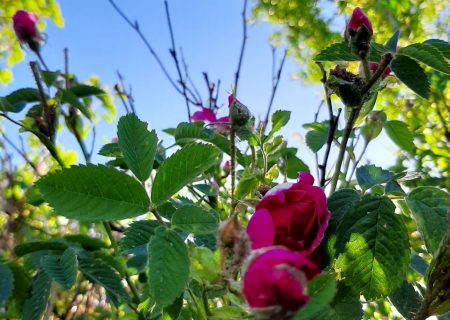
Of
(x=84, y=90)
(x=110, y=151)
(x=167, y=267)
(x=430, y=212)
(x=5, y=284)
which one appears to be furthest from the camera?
(x=84, y=90)

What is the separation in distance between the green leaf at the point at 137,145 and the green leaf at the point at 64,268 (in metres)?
0.27

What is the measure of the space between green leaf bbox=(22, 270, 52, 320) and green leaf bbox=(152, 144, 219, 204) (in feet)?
1.44

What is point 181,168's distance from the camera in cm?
48

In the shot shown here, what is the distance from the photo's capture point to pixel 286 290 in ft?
0.94

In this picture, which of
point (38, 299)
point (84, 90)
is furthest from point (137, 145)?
point (84, 90)

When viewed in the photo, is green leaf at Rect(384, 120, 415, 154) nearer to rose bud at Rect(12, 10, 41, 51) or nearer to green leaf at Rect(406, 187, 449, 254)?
green leaf at Rect(406, 187, 449, 254)

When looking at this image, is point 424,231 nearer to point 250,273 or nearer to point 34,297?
point 250,273

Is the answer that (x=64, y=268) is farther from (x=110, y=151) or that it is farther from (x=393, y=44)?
(x=393, y=44)

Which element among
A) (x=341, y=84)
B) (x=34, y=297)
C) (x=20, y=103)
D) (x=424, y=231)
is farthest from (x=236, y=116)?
(x=20, y=103)

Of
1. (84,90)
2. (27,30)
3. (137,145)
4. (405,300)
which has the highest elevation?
(27,30)

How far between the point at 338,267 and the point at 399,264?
2.4 inches

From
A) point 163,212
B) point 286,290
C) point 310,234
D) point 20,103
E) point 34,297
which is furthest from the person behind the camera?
point 20,103

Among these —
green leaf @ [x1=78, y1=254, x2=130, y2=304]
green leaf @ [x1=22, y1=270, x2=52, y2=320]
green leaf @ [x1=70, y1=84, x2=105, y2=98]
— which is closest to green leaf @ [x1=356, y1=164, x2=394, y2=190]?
green leaf @ [x1=78, y1=254, x2=130, y2=304]

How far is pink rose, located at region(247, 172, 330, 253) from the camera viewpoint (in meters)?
0.44
